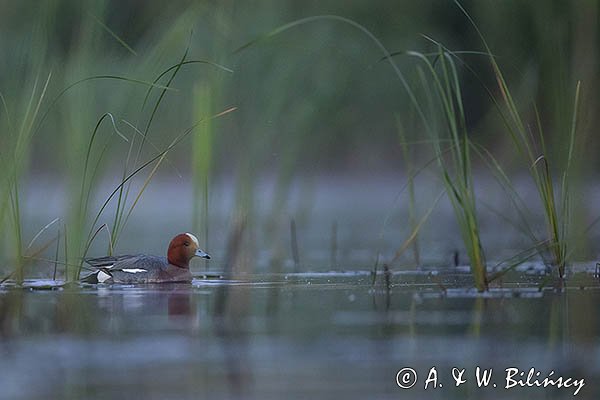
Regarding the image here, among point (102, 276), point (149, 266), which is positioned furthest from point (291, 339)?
point (149, 266)

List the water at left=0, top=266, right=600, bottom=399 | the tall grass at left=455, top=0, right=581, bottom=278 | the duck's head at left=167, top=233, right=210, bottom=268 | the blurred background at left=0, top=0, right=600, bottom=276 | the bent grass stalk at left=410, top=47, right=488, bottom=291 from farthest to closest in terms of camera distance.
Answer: the duck's head at left=167, top=233, right=210, bottom=268 < the blurred background at left=0, top=0, right=600, bottom=276 < the tall grass at left=455, top=0, right=581, bottom=278 < the bent grass stalk at left=410, top=47, right=488, bottom=291 < the water at left=0, top=266, right=600, bottom=399

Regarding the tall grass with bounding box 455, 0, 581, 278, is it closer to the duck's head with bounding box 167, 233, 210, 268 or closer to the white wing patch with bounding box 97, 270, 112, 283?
the duck's head with bounding box 167, 233, 210, 268

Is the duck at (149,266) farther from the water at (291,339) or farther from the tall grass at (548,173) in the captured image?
the tall grass at (548,173)

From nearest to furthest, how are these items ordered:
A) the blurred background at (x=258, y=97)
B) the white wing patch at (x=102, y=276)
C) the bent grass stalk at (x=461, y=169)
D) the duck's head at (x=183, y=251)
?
the bent grass stalk at (x=461, y=169) < the blurred background at (x=258, y=97) < the white wing patch at (x=102, y=276) < the duck's head at (x=183, y=251)

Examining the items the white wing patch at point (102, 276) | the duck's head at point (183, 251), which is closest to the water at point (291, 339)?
the white wing patch at point (102, 276)

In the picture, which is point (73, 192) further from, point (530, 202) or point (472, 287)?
point (530, 202)

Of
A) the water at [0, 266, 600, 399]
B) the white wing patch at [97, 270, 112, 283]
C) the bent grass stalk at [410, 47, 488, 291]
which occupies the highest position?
the bent grass stalk at [410, 47, 488, 291]

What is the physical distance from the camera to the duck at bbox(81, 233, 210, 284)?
8.42 meters

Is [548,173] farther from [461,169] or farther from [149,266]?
[149,266]

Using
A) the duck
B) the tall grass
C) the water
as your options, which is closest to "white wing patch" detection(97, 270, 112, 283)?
the duck

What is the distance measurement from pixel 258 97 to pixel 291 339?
358cm

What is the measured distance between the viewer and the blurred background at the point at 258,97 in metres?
7.50

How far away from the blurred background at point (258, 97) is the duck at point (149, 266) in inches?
8.9

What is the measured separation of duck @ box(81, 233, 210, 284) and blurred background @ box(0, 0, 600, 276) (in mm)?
225
